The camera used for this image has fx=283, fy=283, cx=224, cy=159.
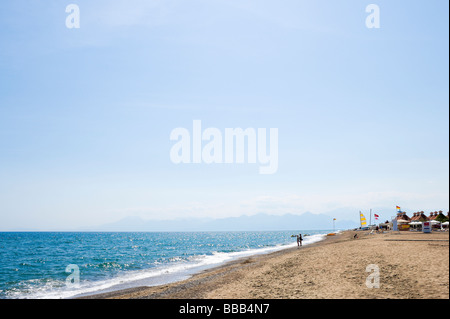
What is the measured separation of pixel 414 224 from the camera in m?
60.3

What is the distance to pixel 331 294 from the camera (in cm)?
1378

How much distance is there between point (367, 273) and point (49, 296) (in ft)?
84.9

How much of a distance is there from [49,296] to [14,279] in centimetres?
1450

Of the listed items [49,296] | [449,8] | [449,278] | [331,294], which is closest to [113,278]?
[49,296]

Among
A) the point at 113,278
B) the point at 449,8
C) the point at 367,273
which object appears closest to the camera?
the point at 449,8

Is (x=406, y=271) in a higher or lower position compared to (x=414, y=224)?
higher
